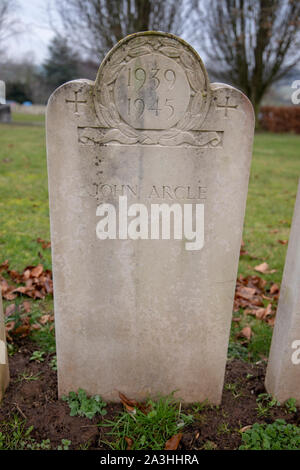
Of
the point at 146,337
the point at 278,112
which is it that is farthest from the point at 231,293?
the point at 278,112

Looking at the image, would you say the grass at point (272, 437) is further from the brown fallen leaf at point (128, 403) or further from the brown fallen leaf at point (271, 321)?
the brown fallen leaf at point (271, 321)

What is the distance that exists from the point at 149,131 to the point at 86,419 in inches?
71.1

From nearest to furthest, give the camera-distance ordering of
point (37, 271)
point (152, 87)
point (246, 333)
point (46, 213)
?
point (152, 87) → point (246, 333) → point (37, 271) → point (46, 213)

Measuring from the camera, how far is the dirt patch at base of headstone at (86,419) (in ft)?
7.03

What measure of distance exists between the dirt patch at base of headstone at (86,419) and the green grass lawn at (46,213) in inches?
19.5

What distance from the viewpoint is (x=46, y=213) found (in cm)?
588

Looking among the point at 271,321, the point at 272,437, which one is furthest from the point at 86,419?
the point at 271,321

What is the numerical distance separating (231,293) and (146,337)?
616 mm

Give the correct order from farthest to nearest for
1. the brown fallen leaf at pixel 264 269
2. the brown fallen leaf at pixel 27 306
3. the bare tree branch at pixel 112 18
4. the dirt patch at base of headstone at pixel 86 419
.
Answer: the bare tree branch at pixel 112 18
the brown fallen leaf at pixel 264 269
the brown fallen leaf at pixel 27 306
the dirt patch at base of headstone at pixel 86 419

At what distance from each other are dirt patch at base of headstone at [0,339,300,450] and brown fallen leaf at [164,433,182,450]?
6 centimetres

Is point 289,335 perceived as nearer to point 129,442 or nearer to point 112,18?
point 129,442

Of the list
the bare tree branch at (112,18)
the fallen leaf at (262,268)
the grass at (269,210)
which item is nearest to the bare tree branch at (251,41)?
the bare tree branch at (112,18)

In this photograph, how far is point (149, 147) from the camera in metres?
1.96
